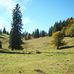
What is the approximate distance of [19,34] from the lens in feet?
236

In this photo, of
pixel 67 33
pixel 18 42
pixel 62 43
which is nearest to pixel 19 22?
pixel 18 42

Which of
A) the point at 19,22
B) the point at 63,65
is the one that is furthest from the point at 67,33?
the point at 63,65

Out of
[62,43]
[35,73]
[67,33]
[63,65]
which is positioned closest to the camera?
[35,73]

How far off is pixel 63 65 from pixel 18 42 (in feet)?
140

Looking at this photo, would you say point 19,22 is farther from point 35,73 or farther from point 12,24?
point 35,73

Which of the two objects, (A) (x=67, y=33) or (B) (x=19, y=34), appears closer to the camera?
(B) (x=19, y=34)

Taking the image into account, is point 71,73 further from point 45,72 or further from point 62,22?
point 62,22

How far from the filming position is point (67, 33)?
13238cm

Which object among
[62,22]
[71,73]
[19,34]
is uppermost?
[62,22]

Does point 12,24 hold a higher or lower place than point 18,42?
higher

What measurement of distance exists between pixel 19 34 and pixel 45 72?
48.3 metres

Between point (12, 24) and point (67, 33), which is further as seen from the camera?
point (67, 33)

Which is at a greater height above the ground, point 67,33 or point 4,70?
point 67,33

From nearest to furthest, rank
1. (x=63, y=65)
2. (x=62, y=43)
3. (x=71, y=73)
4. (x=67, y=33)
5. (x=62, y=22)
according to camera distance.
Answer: (x=71, y=73)
(x=63, y=65)
(x=62, y=43)
(x=67, y=33)
(x=62, y=22)
